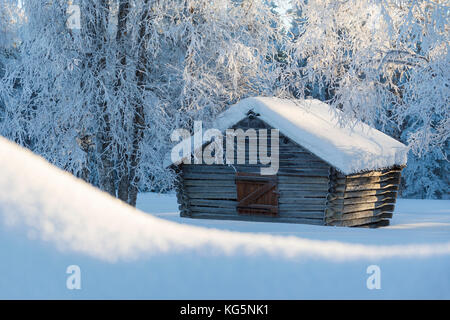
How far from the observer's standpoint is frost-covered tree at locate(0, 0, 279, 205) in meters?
13.3

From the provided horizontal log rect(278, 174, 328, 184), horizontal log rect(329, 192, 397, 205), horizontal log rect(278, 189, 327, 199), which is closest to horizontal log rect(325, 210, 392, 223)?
horizontal log rect(329, 192, 397, 205)

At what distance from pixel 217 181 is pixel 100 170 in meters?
3.39

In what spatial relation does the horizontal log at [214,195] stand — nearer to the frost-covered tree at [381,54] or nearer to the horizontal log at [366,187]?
the horizontal log at [366,187]

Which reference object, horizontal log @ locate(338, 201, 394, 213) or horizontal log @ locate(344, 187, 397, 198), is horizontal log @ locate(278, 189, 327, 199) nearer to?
horizontal log @ locate(344, 187, 397, 198)

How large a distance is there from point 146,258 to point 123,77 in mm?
12618

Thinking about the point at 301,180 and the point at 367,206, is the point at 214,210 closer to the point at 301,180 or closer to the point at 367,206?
the point at 301,180

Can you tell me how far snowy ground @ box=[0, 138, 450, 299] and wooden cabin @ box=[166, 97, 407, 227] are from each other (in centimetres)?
1217

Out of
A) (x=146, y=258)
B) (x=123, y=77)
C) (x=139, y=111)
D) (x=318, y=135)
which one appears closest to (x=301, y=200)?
(x=318, y=135)

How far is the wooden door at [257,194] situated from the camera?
1538 cm

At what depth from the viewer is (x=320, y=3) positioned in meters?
13.1

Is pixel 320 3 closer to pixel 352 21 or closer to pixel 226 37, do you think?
pixel 352 21

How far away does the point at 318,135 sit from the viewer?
15.3 m

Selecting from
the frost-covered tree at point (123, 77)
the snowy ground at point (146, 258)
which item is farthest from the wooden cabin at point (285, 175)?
the snowy ground at point (146, 258)

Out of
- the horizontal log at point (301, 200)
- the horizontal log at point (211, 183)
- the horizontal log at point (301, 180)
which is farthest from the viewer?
the horizontal log at point (211, 183)
